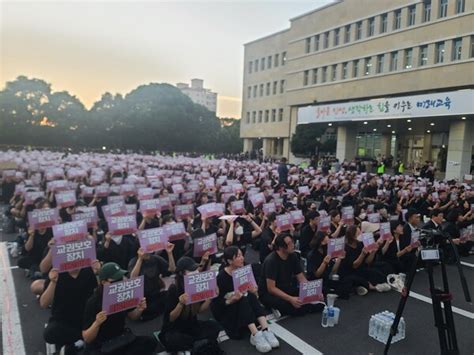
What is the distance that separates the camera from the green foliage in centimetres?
5216

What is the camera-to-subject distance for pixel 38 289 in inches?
212

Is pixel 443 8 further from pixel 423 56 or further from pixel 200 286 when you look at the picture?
pixel 200 286

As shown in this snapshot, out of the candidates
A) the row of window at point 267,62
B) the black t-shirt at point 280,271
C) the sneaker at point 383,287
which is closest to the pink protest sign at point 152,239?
the black t-shirt at point 280,271

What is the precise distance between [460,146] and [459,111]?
4.25 meters

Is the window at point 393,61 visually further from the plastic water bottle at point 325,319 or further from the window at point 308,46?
the plastic water bottle at point 325,319

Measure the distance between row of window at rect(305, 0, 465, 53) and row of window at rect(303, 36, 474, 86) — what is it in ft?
7.68

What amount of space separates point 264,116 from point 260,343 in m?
55.8

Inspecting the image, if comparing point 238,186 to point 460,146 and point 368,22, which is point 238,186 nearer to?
point 460,146

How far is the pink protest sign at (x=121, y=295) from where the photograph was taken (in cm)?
390

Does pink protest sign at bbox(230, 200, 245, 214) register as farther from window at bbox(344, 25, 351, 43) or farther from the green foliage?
the green foliage

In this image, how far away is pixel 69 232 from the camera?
5.93 meters

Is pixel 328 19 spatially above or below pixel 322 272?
above

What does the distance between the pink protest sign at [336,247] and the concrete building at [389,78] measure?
23.2 metres

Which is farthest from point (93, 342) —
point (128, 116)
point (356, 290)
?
point (128, 116)
